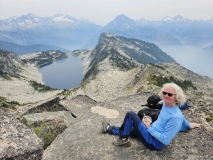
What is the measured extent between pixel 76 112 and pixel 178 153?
10743mm

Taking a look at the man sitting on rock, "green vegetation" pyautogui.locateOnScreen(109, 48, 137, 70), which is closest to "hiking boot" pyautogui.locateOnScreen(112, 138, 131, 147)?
the man sitting on rock

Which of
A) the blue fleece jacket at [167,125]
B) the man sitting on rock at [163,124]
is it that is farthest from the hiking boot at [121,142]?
the blue fleece jacket at [167,125]

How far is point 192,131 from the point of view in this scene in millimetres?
10812

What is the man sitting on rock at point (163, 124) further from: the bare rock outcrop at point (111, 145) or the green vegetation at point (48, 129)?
the green vegetation at point (48, 129)

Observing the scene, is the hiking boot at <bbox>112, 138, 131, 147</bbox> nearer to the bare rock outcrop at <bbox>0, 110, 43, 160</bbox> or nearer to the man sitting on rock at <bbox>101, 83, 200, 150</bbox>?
the man sitting on rock at <bbox>101, 83, 200, 150</bbox>

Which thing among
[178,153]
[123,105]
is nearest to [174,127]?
[178,153]

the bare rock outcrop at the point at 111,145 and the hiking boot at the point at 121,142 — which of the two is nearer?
the bare rock outcrop at the point at 111,145

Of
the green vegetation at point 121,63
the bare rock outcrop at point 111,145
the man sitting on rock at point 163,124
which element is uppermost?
the man sitting on rock at point 163,124

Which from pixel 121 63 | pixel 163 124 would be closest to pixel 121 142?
pixel 163 124

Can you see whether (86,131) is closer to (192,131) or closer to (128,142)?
(128,142)

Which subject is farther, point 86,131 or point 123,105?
point 123,105

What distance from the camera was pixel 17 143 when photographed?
316 inches

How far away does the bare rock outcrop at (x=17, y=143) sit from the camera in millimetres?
7584

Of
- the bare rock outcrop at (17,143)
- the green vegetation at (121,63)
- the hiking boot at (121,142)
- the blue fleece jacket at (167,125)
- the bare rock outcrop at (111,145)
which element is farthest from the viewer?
the green vegetation at (121,63)
